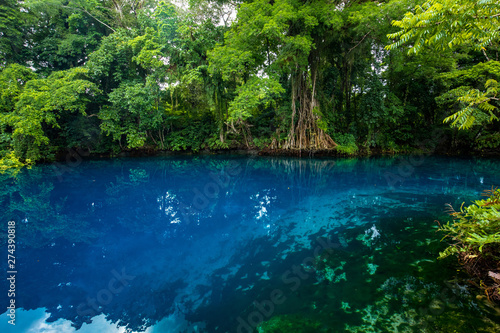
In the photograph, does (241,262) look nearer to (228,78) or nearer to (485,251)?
(485,251)

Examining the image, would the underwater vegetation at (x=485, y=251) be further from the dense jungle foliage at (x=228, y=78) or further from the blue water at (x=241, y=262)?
the dense jungle foliage at (x=228, y=78)

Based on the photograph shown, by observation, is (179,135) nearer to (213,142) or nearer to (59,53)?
(213,142)

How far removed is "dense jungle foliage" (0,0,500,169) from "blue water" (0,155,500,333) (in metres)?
7.37

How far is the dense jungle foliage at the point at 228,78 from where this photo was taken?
11.4m

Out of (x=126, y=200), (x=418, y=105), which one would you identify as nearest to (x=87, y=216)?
(x=126, y=200)

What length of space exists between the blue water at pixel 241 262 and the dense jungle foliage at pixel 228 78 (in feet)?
24.2

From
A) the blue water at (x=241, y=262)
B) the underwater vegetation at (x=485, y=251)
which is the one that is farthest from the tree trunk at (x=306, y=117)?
the underwater vegetation at (x=485, y=251)

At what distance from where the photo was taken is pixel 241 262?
3248 mm

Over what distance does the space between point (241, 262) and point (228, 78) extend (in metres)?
10.7

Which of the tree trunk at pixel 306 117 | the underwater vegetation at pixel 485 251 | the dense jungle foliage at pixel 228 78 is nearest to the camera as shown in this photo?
the underwater vegetation at pixel 485 251

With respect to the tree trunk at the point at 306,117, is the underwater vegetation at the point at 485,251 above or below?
below

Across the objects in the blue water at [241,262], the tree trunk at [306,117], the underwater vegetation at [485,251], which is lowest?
the blue water at [241,262]

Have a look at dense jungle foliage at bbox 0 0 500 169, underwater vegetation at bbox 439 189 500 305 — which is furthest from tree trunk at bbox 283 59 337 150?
underwater vegetation at bbox 439 189 500 305

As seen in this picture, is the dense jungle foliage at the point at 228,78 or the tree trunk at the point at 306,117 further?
the tree trunk at the point at 306,117
